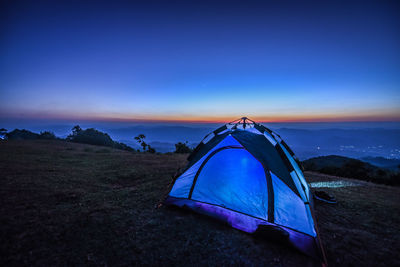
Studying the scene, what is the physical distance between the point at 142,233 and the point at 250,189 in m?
2.91

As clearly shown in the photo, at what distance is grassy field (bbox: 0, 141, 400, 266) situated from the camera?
3033 mm

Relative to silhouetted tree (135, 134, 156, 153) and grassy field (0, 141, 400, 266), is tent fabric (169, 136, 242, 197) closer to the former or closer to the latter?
grassy field (0, 141, 400, 266)

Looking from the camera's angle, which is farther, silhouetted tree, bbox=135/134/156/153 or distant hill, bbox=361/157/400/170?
silhouetted tree, bbox=135/134/156/153

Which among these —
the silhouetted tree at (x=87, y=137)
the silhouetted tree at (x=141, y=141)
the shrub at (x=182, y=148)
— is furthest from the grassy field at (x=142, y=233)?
the silhouetted tree at (x=87, y=137)

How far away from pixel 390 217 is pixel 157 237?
7.35 meters

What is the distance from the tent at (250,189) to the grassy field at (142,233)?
1.02 ft

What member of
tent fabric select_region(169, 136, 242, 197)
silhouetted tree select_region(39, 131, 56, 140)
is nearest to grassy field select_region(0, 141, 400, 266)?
tent fabric select_region(169, 136, 242, 197)

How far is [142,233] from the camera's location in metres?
3.68

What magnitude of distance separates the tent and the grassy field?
0.31 m

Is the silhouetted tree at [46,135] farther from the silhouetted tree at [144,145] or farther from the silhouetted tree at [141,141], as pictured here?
the silhouetted tree at [144,145]

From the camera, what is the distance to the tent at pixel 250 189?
142 inches

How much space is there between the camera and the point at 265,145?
4.59 metres

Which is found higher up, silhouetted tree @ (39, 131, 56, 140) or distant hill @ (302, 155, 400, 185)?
Result: silhouetted tree @ (39, 131, 56, 140)

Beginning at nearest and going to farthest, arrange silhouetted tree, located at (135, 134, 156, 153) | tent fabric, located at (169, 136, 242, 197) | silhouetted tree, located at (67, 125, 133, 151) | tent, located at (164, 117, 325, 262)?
tent, located at (164, 117, 325, 262)
tent fabric, located at (169, 136, 242, 197)
silhouetted tree, located at (135, 134, 156, 153)
silhouetted tree, located at (67, 125, 133, 151)
